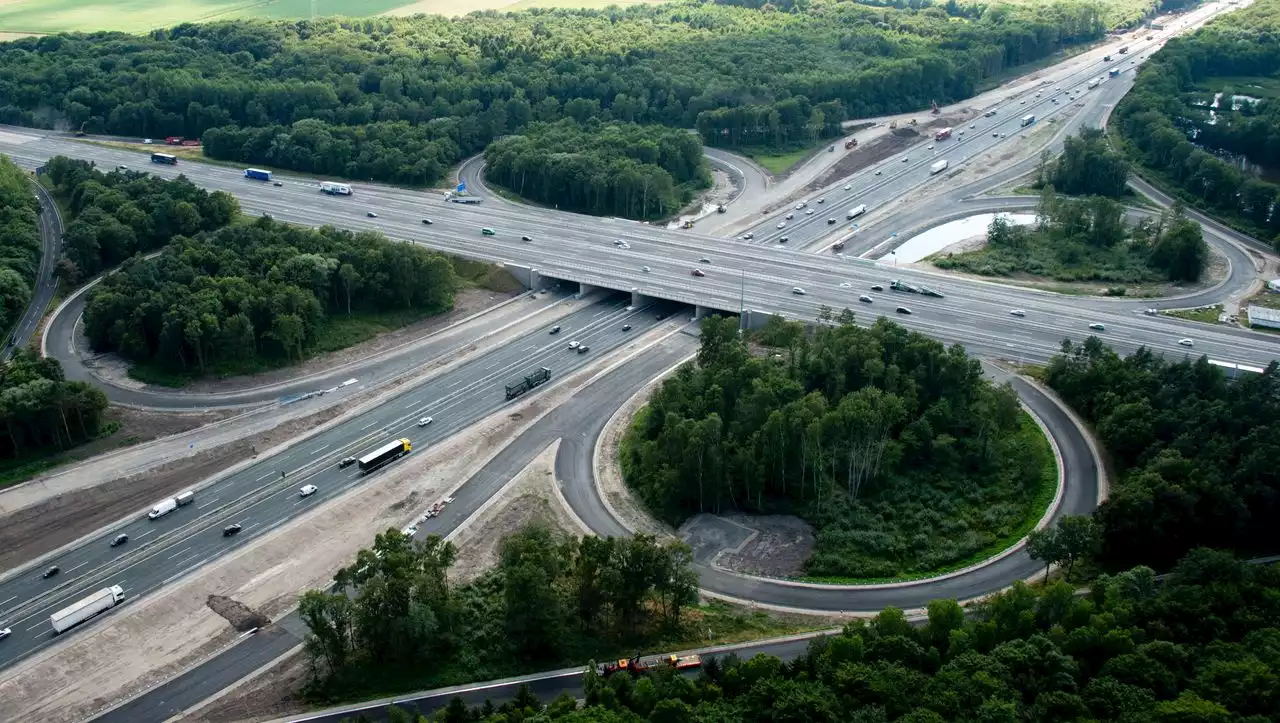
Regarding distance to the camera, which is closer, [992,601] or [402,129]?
[992,601]

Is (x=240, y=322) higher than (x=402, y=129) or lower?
lower

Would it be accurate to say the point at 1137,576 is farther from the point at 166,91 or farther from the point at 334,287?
the point at 166,91

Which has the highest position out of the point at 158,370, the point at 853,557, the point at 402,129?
the point at 402,129

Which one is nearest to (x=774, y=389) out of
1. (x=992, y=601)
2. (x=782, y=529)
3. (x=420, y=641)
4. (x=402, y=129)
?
(x=782, y=529)

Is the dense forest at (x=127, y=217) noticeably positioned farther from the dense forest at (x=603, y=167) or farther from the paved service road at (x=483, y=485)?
the paved service road at (x=483, y=485)

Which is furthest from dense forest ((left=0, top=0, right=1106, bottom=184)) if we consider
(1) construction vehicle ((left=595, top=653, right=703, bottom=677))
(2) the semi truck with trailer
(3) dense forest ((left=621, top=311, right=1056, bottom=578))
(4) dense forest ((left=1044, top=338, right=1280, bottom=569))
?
(1) construction vehicle ((left=595, top=653, right=703, bottom=677))

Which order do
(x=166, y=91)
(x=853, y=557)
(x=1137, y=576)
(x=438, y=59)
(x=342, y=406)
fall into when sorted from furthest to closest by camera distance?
(x=438, y=59) < (x=166, y=91) < (x=342, y=406) < (x=853, y=557) < (x=1137, y=576)

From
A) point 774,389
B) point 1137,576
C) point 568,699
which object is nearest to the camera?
point 568,699

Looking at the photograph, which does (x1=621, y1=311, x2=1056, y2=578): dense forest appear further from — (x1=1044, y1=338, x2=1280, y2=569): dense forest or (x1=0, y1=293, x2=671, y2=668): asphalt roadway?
(x1=0, y1=293, x2=671, y2=668): asphalt roadway
